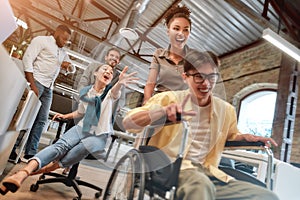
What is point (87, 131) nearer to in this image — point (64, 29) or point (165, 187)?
point (165, 187)

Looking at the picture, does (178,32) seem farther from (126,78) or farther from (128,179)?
(128,179)

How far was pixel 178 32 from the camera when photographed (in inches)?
47.8

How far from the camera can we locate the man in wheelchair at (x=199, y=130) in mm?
855

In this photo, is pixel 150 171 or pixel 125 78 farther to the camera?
pixel 125 78

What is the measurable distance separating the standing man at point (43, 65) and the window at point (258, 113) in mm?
3420

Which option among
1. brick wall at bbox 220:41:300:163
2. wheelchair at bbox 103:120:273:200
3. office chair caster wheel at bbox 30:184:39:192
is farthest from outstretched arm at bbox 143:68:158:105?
brick wall at bbox 220:41:300:163

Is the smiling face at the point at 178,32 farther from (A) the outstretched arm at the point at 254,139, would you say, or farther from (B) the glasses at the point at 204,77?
(A) the outstretched arm at the point at 254,139

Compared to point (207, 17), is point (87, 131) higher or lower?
lower

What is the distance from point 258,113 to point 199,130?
4296mm

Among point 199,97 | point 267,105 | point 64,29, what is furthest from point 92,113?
point 267,105

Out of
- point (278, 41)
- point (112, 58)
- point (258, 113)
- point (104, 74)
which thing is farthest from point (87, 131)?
point (258, 113)

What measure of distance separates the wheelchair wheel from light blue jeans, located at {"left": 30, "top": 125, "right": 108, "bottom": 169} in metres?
0.33

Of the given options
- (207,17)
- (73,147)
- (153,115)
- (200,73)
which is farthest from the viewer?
(207,17)

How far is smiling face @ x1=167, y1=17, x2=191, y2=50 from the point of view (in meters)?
1.18
